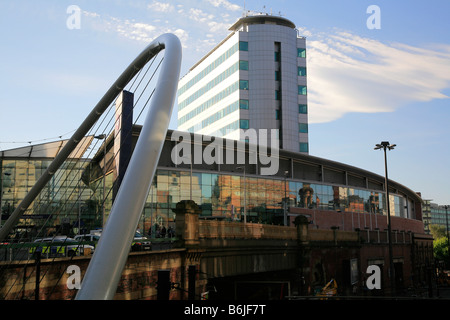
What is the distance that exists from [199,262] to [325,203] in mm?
54893

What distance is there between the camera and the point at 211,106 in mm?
104625

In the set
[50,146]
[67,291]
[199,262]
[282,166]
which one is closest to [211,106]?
[282,166]

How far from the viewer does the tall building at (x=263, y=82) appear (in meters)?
94.9

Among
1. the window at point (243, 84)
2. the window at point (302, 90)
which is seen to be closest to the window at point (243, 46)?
the window at point (243, 84)

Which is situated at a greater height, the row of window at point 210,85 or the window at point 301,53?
the window at point 301,53

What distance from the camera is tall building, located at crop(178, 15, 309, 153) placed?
311ft

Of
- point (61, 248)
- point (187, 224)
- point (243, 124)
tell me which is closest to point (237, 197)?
point (243, 124)

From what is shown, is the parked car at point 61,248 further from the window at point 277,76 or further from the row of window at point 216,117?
the window at point 277,76

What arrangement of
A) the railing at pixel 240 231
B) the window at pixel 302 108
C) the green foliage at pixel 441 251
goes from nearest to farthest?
the railing at pixel 240 231 < the window at pixel 302 108 < the green foliage at pixel 441 251

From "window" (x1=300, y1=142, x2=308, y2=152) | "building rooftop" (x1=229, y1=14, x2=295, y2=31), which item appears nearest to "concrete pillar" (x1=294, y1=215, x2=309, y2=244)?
"window" (x1=300, y1=142, x2=308, y2=152)

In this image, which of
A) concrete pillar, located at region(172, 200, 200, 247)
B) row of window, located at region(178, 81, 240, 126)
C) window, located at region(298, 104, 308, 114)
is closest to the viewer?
concrete pillar, located at region(172, 200, 200, 247)

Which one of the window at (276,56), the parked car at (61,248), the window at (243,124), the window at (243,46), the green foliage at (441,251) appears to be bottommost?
the green foliage at (441,251)

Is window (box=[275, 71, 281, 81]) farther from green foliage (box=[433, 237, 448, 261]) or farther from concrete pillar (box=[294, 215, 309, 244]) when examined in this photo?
concrete pillar (box=[294, 215, 309, 244])

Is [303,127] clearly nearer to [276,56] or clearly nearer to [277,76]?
[277,76]
